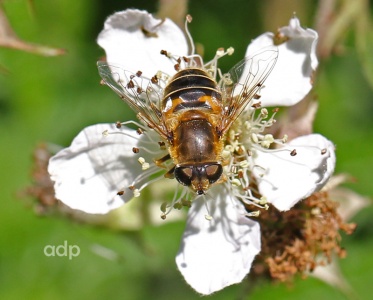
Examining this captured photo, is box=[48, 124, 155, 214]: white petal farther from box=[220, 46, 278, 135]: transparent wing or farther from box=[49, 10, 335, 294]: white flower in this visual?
box=[220, 46, 278, 135]: transparent wing

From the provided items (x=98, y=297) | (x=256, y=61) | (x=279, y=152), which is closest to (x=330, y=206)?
(x=279, y=152)

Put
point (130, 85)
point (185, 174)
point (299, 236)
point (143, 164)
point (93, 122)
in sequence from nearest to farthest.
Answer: point (185, 174)
point (130, 85)
point (143, 164)
point (299, 236)
point (93, 122)

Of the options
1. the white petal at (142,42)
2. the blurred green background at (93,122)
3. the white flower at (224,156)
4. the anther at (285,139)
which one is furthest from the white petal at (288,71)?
the blurred green background at (93,122)

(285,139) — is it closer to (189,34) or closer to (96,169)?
(189,34)

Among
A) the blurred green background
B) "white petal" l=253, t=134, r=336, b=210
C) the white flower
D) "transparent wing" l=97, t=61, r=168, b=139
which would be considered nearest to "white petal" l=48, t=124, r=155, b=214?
the white flower

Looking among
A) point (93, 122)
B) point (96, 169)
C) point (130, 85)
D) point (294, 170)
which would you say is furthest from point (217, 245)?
point (93, 122)

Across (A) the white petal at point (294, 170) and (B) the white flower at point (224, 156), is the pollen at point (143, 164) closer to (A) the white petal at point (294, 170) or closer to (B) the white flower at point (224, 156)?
(B) the white flower at point (224, 156)
